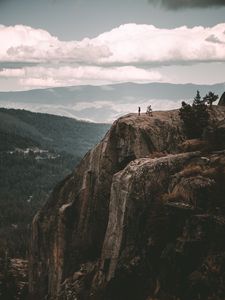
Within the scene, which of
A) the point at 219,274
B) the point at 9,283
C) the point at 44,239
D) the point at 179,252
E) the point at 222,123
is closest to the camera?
the point at 219,274

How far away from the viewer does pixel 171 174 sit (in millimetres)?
46031

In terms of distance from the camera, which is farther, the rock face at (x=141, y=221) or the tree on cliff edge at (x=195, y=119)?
the tree on cliff edge at (x=195, y=119)

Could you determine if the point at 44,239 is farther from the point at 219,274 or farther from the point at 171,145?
the point at 219,274

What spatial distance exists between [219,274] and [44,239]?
50170 millimetres

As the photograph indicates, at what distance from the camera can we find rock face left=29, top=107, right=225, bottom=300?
1396 inches

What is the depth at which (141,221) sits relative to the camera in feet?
144

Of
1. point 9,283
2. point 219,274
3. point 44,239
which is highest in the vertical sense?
point 219,274

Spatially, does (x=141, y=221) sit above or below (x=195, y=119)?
below

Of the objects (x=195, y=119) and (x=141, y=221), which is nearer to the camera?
(x=141, y=221)

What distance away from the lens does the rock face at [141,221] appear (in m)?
35.5

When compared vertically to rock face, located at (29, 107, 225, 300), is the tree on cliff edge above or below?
above

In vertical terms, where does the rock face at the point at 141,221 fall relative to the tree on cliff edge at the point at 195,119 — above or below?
below

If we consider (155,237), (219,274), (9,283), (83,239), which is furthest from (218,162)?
(9,283)

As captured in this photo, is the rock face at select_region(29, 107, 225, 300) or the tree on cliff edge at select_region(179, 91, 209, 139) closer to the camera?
the rock face at select_region(29, 107, 225, 300)
